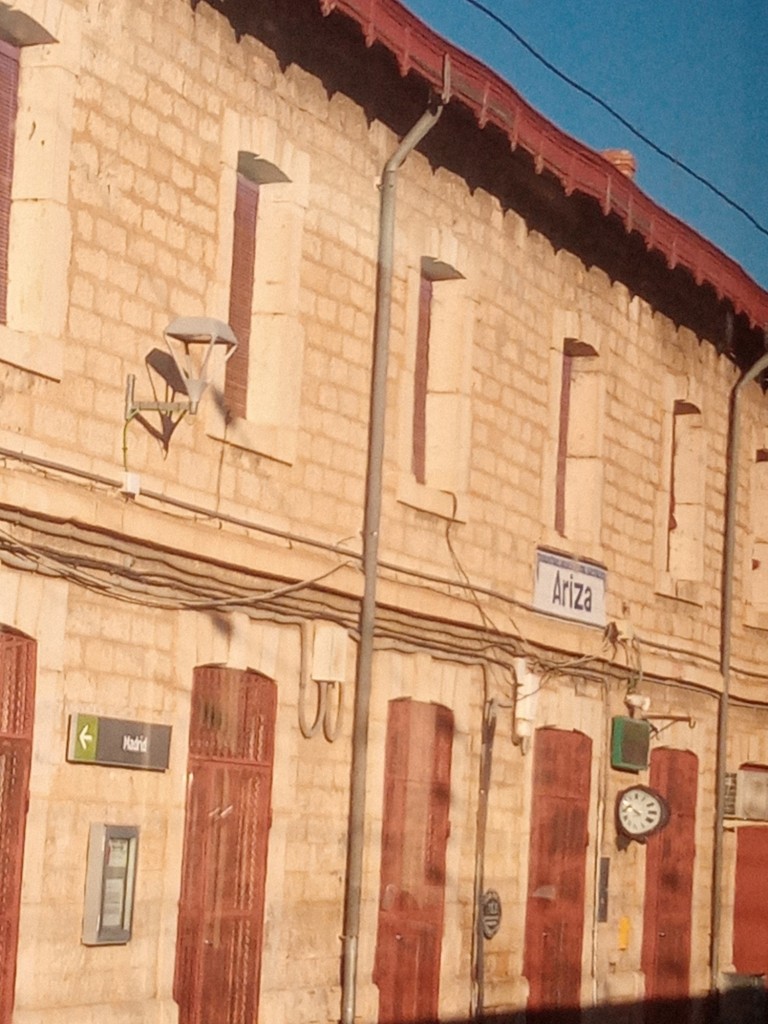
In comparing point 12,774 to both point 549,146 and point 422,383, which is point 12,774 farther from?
point 549,146

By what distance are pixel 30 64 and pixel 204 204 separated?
1.79 metres

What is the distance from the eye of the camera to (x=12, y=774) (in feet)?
44.1

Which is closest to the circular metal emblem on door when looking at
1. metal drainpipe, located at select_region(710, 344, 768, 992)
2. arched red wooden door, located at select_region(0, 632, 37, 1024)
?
metal drainpipe, located at select_region(710, 344, 768, 992)

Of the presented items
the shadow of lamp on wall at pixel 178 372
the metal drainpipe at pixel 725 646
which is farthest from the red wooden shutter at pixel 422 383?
the metal drainpipe at pixel 725 646

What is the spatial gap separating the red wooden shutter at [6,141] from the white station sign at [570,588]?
7630mm

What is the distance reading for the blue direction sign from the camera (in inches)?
545

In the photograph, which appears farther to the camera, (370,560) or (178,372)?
(370,560)

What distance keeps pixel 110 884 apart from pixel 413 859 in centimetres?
437

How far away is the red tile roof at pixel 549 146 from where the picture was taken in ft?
55.7

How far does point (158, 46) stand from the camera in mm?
14719

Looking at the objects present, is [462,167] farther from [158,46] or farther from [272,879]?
Answer: [272,879]

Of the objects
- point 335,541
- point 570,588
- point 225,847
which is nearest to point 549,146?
point 570,588

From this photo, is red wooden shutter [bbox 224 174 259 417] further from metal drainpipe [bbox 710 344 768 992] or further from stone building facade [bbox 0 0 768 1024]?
metal drainpipe [bbox 710 344 768 992]

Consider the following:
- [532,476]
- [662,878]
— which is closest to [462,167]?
[532,476]
